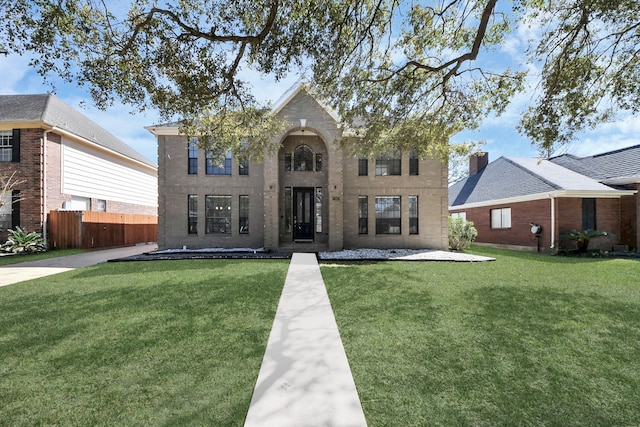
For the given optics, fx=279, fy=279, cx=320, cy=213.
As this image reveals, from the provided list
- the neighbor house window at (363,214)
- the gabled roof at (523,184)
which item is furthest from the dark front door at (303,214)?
the gabled roof at (523,184)

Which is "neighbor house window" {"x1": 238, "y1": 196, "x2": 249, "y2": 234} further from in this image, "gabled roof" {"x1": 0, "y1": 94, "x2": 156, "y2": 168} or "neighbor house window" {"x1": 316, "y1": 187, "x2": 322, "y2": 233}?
"gabled roof" {"x1": 0, "y1": 94, "x2": 156, "y2": 168}

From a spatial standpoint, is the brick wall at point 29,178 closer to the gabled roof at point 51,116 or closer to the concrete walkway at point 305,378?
the gabled roof at point 51,116

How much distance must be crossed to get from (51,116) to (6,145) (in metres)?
2.42

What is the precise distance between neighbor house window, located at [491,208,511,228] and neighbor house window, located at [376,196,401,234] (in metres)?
7.76

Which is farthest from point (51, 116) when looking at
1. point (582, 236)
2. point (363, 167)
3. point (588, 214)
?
point (588, 214)

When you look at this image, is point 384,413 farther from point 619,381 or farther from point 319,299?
point 319,299

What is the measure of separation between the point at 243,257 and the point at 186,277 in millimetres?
3733

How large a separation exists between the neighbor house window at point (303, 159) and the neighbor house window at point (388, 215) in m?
3.94

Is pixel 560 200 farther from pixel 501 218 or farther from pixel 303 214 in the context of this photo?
pixel 303 214

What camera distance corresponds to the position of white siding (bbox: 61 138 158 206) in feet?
50.6

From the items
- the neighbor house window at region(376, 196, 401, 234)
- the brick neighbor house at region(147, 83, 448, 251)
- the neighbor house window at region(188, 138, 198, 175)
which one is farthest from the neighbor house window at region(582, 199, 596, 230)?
the neighbor house window at region(188, 138, 198, 175)

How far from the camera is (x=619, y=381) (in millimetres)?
2941

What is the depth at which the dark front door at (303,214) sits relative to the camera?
14289mm

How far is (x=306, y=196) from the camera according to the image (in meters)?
14.4
